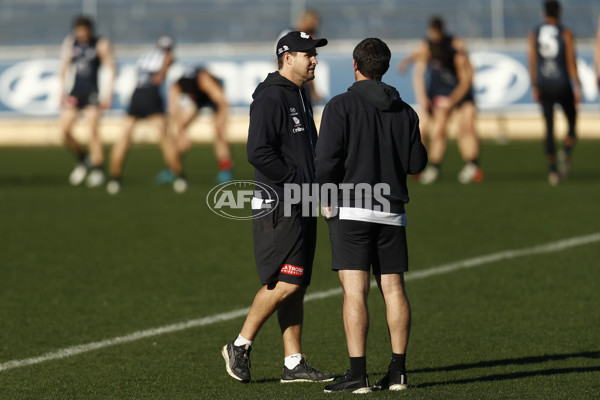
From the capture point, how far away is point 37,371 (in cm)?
598

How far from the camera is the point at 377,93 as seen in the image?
5.22 metres

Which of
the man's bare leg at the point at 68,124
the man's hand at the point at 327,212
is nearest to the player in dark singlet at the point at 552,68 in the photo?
the man's bare leg at the point at 68,124

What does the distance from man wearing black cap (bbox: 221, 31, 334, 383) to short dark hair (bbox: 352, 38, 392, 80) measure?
37cm

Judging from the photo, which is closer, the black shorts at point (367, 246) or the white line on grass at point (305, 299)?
the black shorts at point (367, 246)

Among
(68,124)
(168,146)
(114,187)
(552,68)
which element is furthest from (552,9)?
(68,124)

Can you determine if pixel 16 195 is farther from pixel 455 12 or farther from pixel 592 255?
pixel 455 12

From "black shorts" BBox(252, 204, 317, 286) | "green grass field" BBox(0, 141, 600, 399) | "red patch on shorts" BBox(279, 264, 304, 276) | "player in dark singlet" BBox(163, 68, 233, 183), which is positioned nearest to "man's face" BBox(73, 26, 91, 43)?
"player in dark singlet" BBox(163, 68, 233, 183)

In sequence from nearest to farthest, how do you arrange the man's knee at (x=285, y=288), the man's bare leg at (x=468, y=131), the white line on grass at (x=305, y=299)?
1. the man's knee at (x=285, y=288)
2. the white line on grass at (x=305, y=299)
3. the man's bare leg at (x=468, y=131)

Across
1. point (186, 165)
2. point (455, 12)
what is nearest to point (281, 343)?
point (186, 165)

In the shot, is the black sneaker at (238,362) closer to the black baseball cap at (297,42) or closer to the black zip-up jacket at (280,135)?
the black zip-up jacket at (280,135)

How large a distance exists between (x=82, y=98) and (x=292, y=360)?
11.5 metres

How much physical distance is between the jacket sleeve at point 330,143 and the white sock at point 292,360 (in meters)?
1.11

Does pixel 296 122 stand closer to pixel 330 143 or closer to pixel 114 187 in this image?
pixel 330 143

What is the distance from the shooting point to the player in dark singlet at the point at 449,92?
1603 cm
